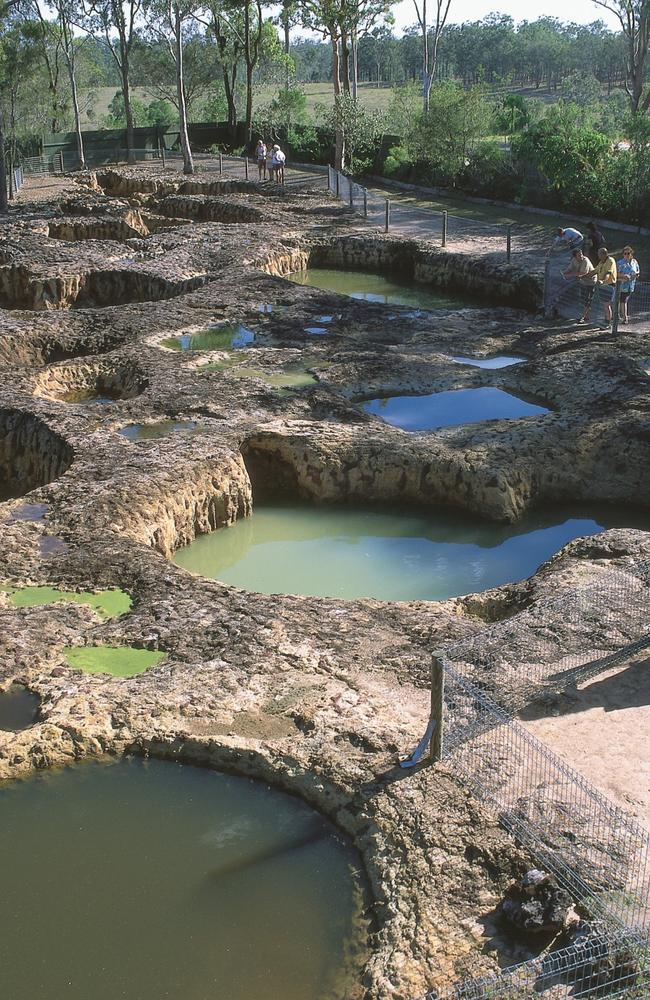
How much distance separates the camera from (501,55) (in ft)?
363

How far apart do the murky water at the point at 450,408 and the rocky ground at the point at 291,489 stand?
0.26m

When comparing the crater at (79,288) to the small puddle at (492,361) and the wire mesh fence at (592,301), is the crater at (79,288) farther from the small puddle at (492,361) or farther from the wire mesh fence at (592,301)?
the wire mesh fence at (592,301)

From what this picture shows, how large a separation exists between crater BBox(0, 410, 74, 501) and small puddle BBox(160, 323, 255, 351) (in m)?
4.57

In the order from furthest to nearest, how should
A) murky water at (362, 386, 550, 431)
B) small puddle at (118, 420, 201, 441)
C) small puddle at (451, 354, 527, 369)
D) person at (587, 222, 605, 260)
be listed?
1. person at (587, 222, 605, 260)
2. small puddle at (451, 354, 527, 369)
3. murky water at (362, 386, 550, 431)
4. small puddle at (118, 420, 201, 441)

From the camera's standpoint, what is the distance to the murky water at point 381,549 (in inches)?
470

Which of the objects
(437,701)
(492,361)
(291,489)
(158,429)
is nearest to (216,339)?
(158,429)

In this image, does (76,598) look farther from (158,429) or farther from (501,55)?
(501,55)

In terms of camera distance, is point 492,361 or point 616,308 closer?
point 616,308

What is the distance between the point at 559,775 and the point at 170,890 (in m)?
2.89

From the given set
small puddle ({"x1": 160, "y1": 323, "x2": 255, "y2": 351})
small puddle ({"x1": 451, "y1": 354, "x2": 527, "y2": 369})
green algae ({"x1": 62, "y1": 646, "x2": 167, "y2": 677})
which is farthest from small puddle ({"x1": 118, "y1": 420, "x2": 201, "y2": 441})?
small puddle ({"x1": 451, "y1": 354, "x2": 527, "y2": 369})

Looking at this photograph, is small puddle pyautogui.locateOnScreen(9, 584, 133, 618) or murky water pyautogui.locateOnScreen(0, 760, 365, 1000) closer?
murky water pyautogui.locateOnScreen(0, 760, 365, 1000)

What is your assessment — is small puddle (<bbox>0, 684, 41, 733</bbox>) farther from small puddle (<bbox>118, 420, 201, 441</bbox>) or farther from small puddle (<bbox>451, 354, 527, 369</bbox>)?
→ small puddle (<bbox>451, 354, 527, 369</bbox>)

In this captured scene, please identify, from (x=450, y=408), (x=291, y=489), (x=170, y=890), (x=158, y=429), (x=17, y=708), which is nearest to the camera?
(x=170, y=890)

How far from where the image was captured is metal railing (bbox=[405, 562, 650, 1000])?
5.48 m
